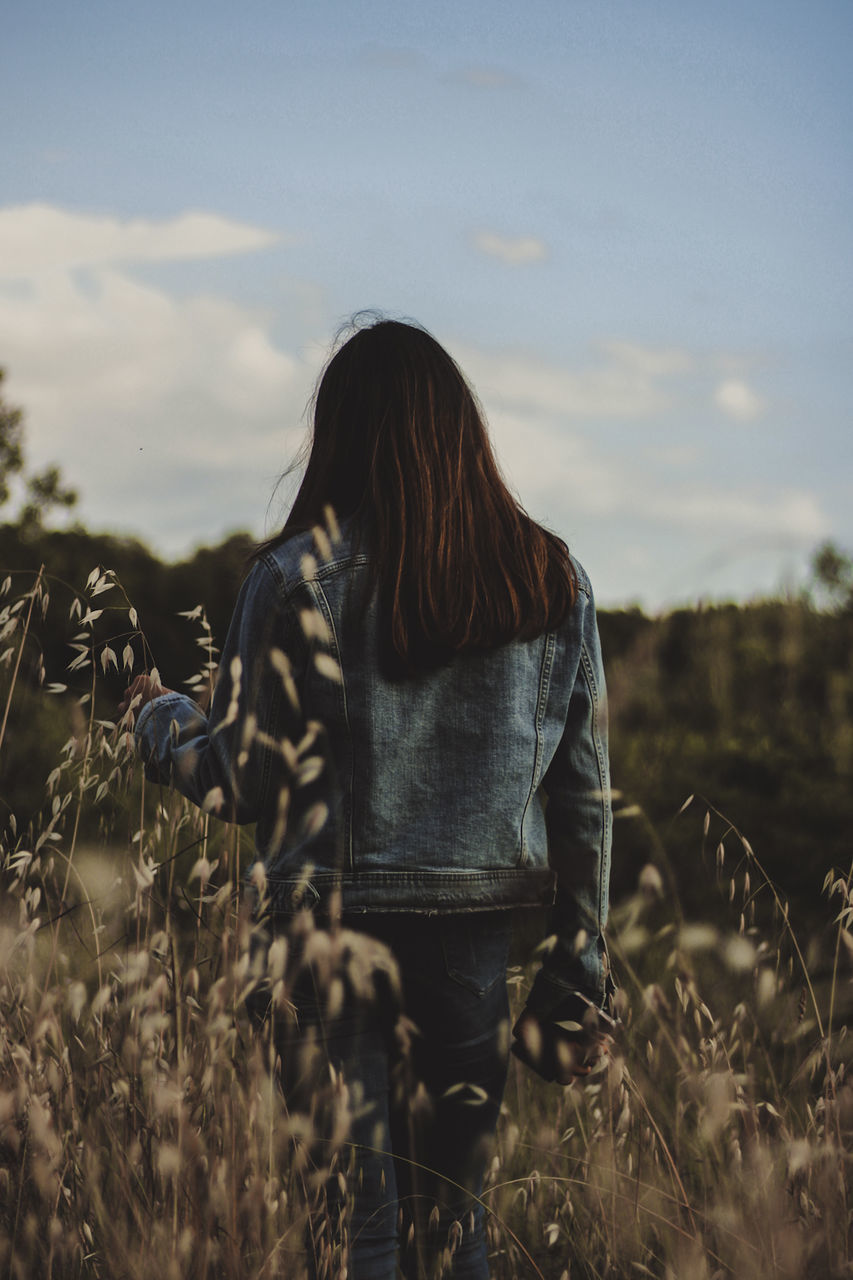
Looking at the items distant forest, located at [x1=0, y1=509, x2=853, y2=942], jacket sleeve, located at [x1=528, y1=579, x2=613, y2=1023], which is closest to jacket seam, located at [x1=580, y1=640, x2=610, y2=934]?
jacket sleeve, located at [x1=528, y1=579, x2=613, y2=1023]

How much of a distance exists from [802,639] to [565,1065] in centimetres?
590

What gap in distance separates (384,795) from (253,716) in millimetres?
204

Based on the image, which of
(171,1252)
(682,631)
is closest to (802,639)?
(682,631)

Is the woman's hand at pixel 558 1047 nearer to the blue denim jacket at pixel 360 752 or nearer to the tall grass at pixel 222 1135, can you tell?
the tall grass at pixel 222 1135

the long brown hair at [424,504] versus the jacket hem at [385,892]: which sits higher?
the long brown hair at [424,504]

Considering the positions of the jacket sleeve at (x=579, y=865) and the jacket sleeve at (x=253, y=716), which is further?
the jacket sleeve at (x=579, y=865)

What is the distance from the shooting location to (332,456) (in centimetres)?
156

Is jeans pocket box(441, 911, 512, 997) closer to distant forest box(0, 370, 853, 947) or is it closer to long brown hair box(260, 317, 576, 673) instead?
long brown hair box(260, 317, 576, 673)

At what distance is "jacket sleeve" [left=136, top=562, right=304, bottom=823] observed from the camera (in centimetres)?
147

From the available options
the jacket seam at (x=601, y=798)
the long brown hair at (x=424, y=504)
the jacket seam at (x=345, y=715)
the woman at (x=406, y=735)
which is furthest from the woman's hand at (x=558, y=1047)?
the long brown hair at (x=424, y=504)

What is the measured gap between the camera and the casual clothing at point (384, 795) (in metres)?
1.44

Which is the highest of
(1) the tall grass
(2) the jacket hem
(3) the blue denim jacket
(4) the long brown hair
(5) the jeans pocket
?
(4) the long brown hair

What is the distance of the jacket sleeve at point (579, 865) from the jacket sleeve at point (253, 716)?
445 mm

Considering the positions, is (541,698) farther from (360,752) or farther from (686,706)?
(686,706)
